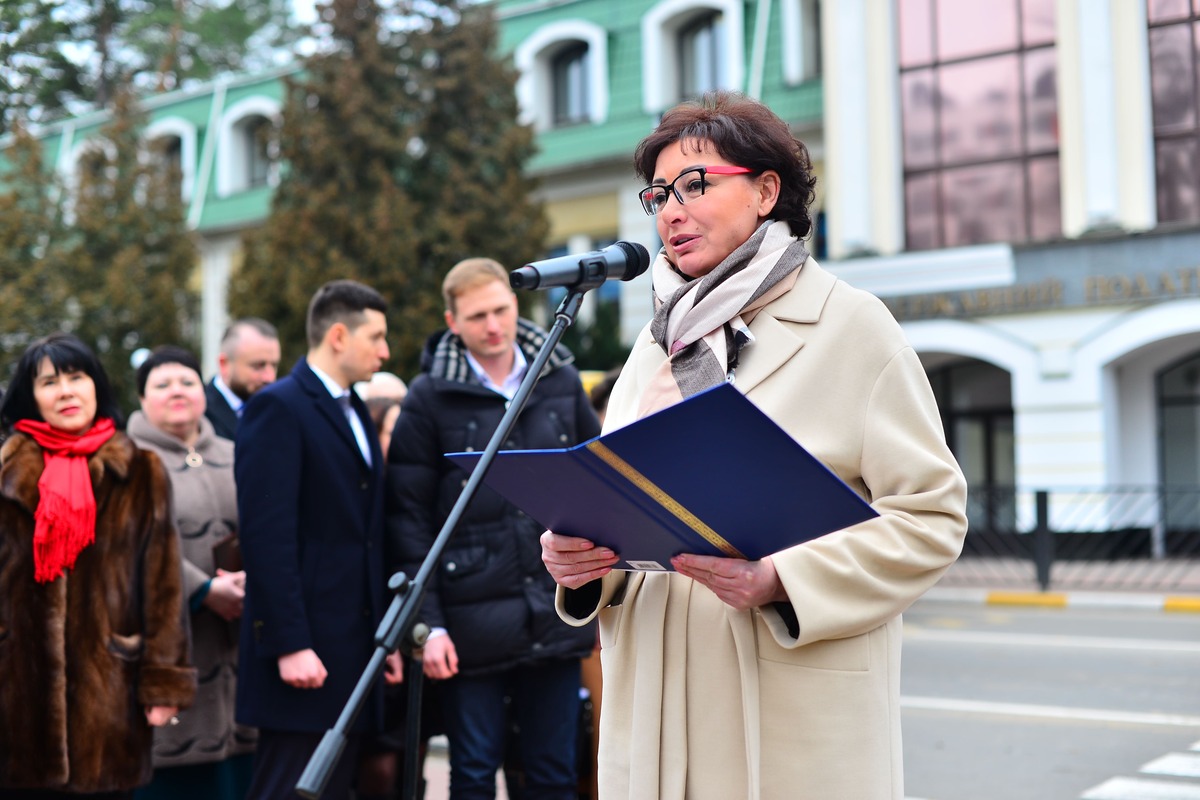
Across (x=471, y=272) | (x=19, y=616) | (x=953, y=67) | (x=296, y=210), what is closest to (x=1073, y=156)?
(x=953, y=67)

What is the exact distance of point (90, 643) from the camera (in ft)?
15.3

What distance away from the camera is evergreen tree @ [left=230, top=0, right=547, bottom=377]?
21297 mm

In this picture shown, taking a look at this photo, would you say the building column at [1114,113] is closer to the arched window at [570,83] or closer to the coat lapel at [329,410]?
the arched window at [570,83]

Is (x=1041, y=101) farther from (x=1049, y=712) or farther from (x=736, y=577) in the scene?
(x=736, y=577)

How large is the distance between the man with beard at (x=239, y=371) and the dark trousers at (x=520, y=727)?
260cm

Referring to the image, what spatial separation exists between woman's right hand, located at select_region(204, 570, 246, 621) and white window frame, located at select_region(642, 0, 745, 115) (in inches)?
705

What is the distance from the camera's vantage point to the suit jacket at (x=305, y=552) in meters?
4.64

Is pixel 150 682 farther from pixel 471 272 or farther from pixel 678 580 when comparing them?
pixel 678 580

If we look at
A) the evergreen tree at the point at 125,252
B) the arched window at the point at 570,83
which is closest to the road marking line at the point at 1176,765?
the arched window at the point at 570,83

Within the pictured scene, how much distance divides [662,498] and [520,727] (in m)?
2.80

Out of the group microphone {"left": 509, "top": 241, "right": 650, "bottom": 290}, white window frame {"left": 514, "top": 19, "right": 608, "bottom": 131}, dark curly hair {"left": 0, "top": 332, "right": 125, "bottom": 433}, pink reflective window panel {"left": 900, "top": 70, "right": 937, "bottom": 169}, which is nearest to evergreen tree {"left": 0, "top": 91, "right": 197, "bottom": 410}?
white window frame {"left": 514, "top": 19, "right": 608, "bottom": 131}

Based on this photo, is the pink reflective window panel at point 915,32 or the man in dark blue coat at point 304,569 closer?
the man in dark blue coat at point 304,569

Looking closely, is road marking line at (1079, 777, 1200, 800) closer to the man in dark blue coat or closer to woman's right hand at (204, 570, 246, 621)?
the man in dark blue coat

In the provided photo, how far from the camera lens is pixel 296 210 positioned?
21.6 m
